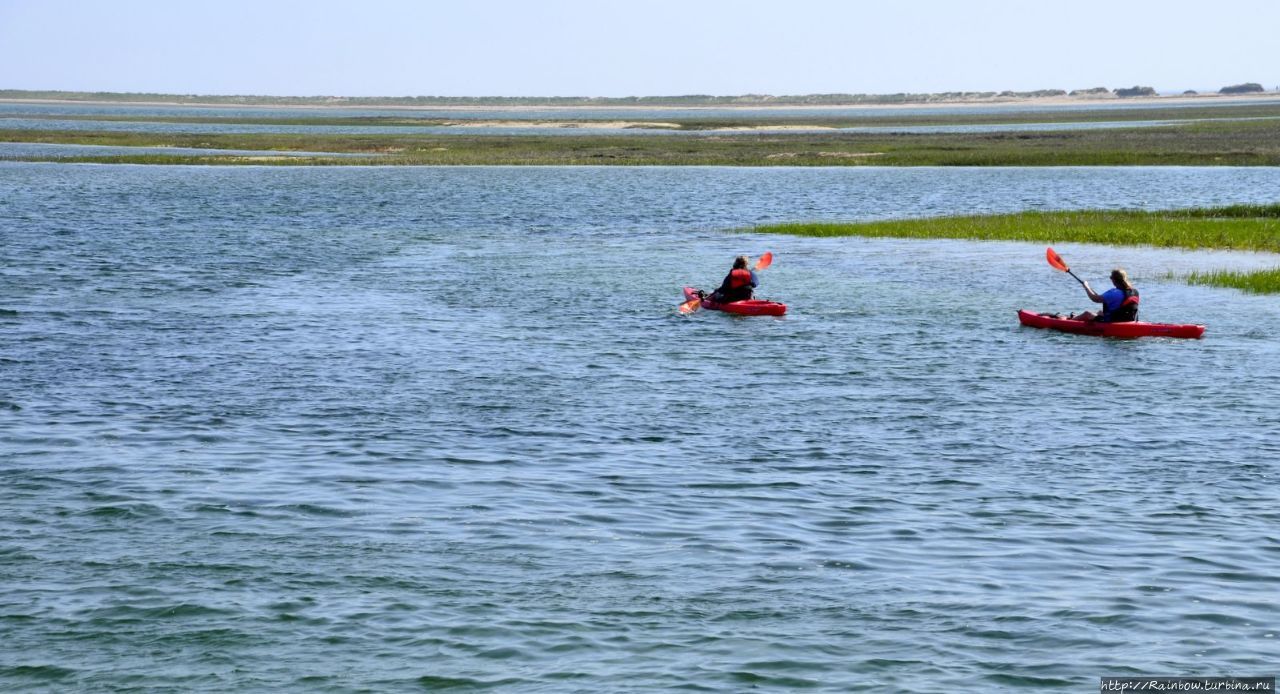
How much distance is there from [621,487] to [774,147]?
98545mm

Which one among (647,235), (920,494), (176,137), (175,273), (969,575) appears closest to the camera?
(969,575)

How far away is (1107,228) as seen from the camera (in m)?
50.3

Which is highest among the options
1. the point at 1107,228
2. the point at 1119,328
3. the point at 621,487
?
the point at 1107,228

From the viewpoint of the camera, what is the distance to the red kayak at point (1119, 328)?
2947cm

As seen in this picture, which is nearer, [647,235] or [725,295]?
A: [725,295]

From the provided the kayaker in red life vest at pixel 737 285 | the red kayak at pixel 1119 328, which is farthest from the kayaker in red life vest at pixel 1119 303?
the kayaker in red life vest at pixel 737 285

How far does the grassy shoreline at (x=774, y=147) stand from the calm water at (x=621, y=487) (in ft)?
190

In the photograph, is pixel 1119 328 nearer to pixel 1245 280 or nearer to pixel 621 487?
pixel 1245 280

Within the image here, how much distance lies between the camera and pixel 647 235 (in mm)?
54812

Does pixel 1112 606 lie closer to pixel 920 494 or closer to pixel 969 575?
pixel 969 575

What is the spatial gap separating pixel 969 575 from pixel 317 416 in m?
10.9

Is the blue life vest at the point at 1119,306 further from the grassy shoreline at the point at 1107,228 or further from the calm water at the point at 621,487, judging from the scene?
the grassy shoreline at the point at 1107,228

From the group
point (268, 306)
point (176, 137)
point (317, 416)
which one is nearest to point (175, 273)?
point (268, 306)

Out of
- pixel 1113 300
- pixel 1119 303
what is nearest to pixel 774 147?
pixel 1113 300
